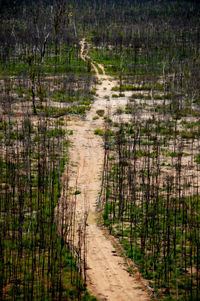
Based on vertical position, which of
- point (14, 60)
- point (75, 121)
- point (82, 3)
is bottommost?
point (75, 121)

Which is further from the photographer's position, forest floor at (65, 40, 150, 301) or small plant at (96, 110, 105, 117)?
small plant at (96, 110, 105, 117)

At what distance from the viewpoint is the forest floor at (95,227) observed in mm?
9844

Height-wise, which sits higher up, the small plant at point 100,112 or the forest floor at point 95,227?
the small plant at point 100,112

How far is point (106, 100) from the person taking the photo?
1309 inches

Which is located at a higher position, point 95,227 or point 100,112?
point 100,112

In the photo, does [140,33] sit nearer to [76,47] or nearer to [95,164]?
[76,47]

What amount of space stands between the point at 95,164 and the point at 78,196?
3.85m

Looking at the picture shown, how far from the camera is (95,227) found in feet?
42.7

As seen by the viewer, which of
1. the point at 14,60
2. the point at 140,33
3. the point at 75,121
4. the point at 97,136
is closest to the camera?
the point at 97,136

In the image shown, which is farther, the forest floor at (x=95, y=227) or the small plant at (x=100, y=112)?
the small plant at (x=100, y=112)

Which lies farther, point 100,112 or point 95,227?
point 100,112

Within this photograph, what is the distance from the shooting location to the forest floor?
388 inches

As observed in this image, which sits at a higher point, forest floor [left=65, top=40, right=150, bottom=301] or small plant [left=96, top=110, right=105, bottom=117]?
small plant [left=96, top=110, right=105, bottom=117]

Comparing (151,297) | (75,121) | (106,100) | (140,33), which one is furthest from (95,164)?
(140,33)
